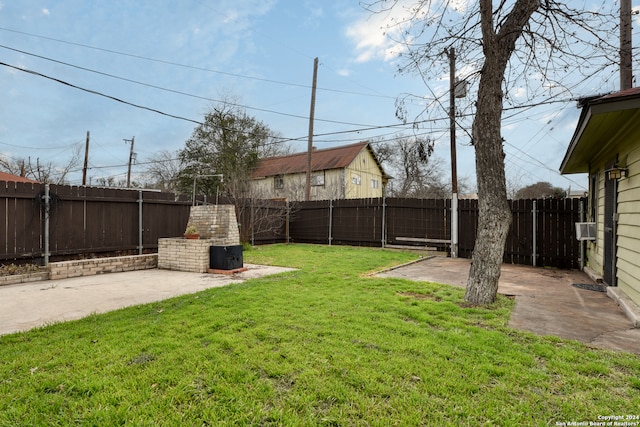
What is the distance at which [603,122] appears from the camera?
13.0ft

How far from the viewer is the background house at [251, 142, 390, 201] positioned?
2089cm

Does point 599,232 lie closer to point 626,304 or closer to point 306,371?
point 626,304

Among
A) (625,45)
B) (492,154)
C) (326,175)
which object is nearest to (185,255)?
(492,154)

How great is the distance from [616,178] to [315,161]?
18.5m

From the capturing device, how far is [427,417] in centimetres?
175

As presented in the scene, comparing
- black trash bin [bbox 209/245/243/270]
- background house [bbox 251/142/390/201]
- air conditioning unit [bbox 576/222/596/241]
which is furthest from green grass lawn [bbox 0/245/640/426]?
background house [bbox 251/142/390/201]

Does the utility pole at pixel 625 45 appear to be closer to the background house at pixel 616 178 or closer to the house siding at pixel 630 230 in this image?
the background house at pixel 616 178

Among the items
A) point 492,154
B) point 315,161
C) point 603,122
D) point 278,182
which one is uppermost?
point 315,161

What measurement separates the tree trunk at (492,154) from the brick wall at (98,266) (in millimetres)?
6719

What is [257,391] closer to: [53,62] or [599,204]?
[599,204]

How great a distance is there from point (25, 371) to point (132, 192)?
6602mm

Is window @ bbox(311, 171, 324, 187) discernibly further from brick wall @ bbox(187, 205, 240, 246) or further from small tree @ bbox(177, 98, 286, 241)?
brick wall @ bbox(187, 205, 240, 246)

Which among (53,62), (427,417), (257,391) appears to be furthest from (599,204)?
(53,62)

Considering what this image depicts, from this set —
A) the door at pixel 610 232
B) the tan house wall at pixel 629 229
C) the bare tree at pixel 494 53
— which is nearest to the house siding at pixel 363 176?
the door at pixel 610 232
